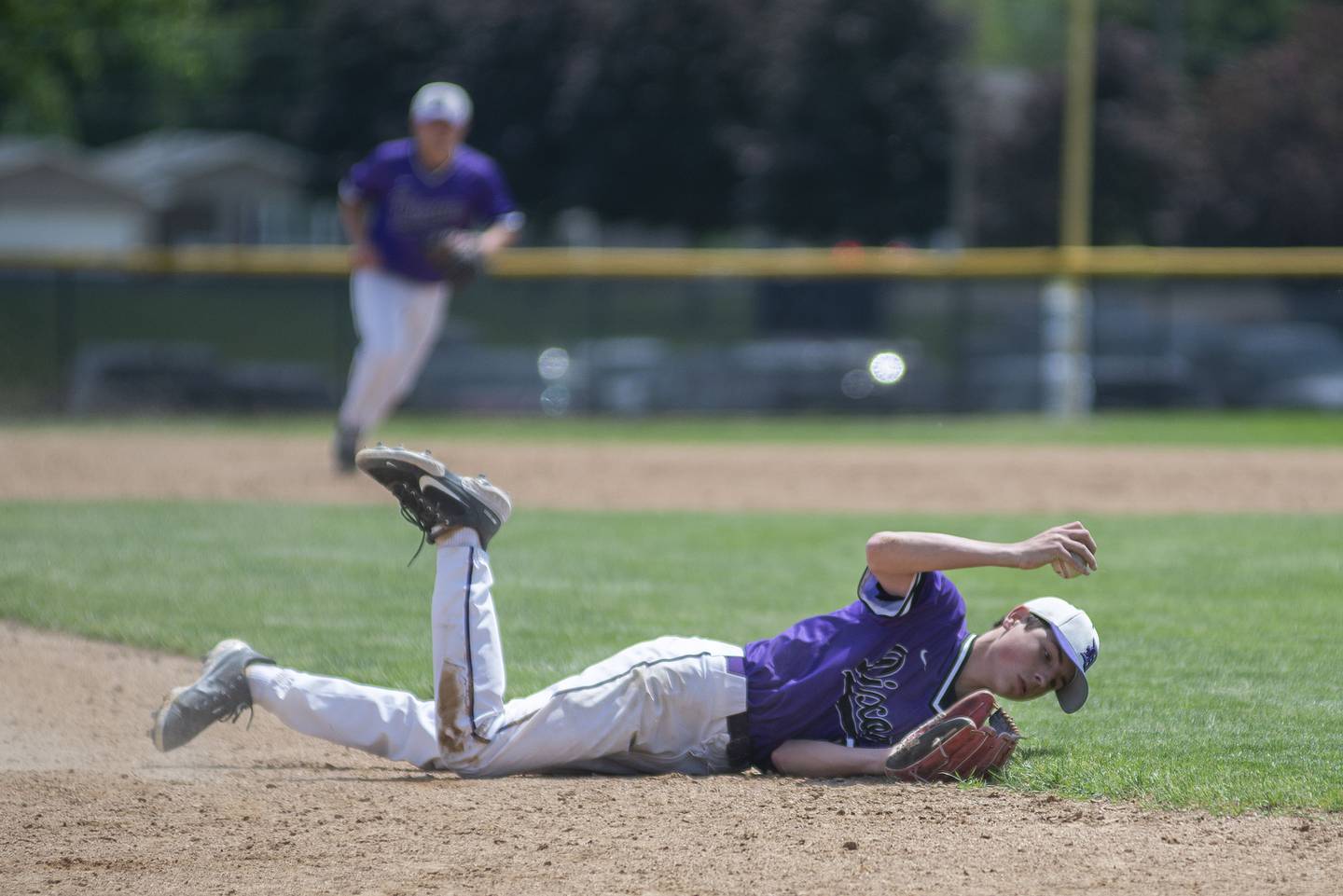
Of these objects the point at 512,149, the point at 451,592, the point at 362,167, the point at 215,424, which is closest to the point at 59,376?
the point at 215,424

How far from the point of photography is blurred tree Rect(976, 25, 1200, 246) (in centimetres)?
3089

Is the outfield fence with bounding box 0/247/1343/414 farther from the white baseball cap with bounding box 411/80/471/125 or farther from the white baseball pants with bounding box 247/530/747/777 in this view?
the white baseball pants with bounding box 247/530/747/777

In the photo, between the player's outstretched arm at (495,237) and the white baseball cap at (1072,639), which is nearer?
the white baseball cap at (1072,639)

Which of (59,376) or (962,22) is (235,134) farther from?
(59,376)

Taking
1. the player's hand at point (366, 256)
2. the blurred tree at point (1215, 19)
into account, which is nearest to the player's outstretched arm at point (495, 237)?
the player's hand at point (366, 256)

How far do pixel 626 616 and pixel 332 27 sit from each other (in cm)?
3147

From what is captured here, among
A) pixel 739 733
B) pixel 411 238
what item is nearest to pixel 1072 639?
pixel 739 733

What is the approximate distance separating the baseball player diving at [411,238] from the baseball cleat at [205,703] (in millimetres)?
5013

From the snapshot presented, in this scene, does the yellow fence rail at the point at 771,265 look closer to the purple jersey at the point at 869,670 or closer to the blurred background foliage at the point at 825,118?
the blurred background foliage at the point at 825,118

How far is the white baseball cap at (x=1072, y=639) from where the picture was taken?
13.2 feet

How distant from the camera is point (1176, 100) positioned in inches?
1266

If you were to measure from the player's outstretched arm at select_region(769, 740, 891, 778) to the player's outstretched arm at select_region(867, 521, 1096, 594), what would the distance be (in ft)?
1.51

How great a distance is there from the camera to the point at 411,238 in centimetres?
953

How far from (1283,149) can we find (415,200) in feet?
78.4
